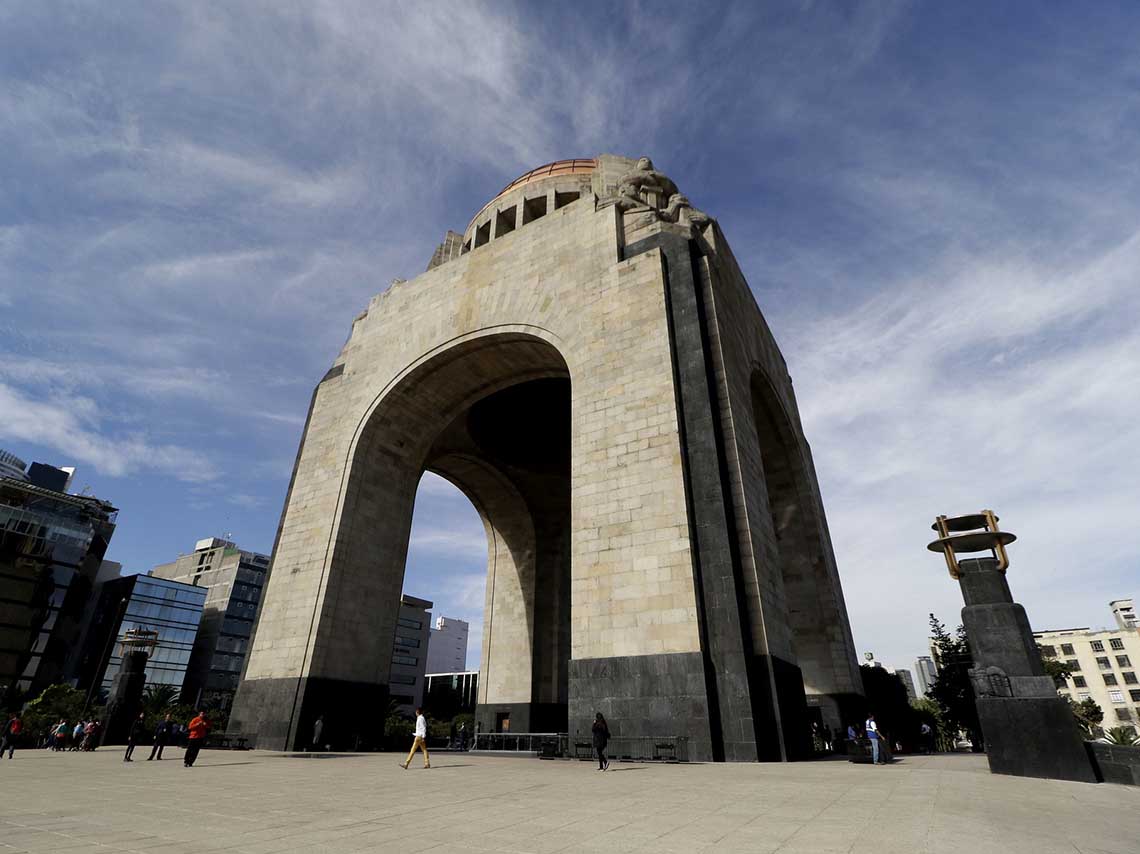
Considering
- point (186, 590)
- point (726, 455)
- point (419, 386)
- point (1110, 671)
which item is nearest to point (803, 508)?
point (726, 455)

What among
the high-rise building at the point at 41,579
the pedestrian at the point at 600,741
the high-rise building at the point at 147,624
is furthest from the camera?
the high-rise building at the point at 147,624

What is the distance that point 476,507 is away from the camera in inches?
1153

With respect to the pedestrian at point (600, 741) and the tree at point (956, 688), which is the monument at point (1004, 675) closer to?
the pedestrian at point (600, 741)

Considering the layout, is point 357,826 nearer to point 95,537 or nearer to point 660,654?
point 660,654

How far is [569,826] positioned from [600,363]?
12.4 meters

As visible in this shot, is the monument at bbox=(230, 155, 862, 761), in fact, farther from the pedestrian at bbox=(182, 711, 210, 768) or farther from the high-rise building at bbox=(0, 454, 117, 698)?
the high-rise building at bbox=(0, 454, 117, 698)

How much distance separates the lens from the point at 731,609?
12.0 meters

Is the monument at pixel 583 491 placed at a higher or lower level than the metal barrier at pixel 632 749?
higher

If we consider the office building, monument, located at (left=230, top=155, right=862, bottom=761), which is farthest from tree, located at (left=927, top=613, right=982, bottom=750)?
the office building

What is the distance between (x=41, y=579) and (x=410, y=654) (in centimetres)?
4302

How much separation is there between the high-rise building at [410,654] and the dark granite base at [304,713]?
212 feet

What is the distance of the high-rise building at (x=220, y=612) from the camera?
71438 mm

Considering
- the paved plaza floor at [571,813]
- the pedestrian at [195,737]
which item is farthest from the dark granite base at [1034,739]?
the pedestrian at [195,737]

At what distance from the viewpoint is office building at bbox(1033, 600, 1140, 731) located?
63500 millimetres
